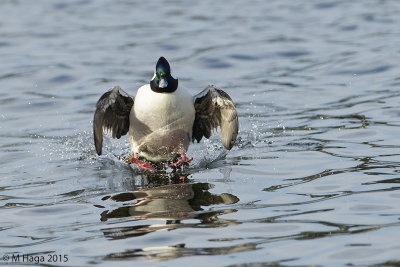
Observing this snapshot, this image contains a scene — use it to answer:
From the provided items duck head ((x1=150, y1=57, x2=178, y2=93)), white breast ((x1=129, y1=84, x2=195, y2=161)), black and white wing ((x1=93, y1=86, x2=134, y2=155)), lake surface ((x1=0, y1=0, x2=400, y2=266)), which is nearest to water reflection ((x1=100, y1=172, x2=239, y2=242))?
lake surface ((x1=0, y1=0, x2=400, y2=266))

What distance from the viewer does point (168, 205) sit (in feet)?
25.5

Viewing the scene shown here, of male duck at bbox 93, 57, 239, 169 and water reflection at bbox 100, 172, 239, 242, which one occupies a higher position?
male duck at bbox 93, 57, 239, 169

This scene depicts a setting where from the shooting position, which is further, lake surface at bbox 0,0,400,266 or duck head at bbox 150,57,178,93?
duck head at bbox 150,57,178,93

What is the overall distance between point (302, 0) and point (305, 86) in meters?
11.4

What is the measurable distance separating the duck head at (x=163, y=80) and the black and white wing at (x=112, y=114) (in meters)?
0.42

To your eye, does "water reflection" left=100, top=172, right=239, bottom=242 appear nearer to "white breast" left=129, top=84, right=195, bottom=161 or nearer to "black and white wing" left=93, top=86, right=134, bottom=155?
"white breast" left=129, top=84, right=195, bottom=161

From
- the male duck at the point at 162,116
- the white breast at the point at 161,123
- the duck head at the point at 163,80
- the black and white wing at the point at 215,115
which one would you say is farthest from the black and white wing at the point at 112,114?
the black and white wing at the point at 215,115

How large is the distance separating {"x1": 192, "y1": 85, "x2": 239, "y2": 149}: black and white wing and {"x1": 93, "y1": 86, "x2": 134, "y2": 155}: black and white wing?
917 millimetres

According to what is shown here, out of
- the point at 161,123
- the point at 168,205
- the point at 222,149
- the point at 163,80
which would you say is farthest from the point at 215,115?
the point at 168,205

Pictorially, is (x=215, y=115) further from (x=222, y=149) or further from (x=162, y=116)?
(x=162, y=116)

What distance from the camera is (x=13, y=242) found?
6.82m

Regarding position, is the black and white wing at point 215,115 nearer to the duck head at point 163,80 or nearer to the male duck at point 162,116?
the male duck at point 162,116

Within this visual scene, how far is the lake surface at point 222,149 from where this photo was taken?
21.2ft

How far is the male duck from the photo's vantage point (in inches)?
374
